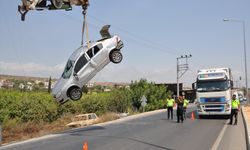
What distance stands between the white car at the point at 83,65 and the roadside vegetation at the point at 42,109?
4.61 m

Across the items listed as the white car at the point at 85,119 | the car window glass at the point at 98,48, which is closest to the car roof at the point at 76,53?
the car window glass at the point at 98,48

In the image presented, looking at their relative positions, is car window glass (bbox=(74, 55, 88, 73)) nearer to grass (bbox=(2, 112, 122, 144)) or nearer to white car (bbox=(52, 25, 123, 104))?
white car (bbox=(52, 25, 123, 104))

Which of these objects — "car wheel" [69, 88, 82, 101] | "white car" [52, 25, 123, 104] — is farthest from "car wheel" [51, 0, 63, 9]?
"car wheel" [69, 88, 82, 101]

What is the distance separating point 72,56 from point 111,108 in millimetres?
20668

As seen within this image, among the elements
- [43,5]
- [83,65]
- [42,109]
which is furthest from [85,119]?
[43,5]

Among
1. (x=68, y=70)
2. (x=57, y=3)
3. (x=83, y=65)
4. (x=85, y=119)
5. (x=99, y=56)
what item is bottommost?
(x=85, y=119)

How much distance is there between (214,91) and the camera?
2256 cm

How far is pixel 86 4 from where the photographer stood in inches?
516

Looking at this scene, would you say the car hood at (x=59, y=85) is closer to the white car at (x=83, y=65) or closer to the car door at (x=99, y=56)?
the white car at (x=83, y=65)

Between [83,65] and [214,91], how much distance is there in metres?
11.8

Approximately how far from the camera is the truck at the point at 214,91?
881 inches

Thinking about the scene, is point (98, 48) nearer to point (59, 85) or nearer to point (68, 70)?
point (68, 70)

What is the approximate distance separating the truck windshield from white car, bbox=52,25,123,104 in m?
10.1

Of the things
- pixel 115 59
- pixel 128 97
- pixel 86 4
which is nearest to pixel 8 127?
pixel 115 59
